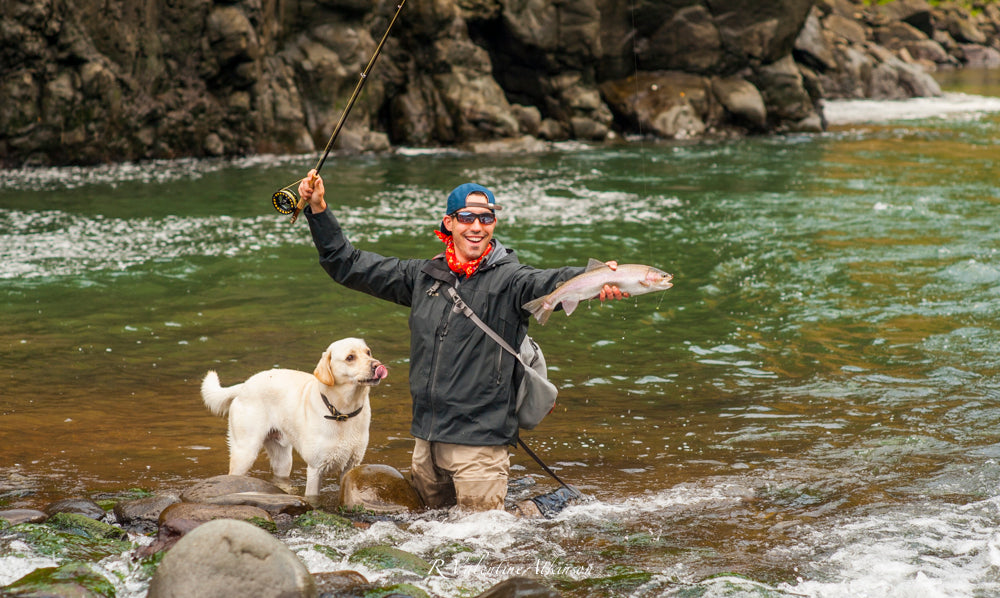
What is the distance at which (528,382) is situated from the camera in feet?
21.1

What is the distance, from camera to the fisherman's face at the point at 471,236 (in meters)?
6.39

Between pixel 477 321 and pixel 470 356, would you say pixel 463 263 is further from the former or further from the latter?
pixel 470 356

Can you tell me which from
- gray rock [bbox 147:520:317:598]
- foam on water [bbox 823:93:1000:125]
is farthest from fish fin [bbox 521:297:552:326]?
foam on water [bbox 823:93:1000:125]

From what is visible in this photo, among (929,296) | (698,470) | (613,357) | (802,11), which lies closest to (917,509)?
(698,470)

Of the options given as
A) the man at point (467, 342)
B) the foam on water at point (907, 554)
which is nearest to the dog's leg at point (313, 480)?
the man at point (467, 342)

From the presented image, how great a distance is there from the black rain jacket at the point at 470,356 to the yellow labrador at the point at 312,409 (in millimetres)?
457

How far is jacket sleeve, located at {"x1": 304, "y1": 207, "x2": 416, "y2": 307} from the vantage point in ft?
21.8

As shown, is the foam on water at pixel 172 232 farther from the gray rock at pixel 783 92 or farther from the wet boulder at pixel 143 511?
the gray rock at pixel 783 92

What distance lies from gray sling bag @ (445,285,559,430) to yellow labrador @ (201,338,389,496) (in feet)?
2.55

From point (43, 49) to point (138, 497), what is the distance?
21548 millimetres

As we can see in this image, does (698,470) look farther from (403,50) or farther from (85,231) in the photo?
(403,50)

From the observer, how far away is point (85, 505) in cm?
679

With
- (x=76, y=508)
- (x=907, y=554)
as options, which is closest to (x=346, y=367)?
(x=76, y=508)

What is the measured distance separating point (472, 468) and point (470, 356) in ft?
2.46
